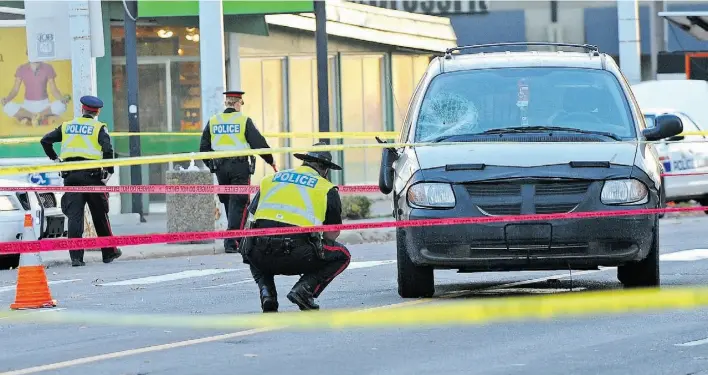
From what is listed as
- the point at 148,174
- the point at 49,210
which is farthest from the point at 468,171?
the point at 148,174

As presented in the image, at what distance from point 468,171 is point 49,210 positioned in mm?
8266

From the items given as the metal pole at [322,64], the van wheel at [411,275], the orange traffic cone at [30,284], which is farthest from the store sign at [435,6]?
the van wheel at [411,275]

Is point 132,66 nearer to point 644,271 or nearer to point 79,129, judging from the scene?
point 79,129

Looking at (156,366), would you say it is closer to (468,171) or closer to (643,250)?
(468,171)

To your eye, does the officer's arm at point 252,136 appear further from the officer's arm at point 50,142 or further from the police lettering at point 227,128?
the officer's arm at point 50,142

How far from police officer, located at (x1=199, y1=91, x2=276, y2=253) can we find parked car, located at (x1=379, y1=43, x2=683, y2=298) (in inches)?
212

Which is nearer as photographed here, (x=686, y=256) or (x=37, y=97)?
(x=686, y=256)

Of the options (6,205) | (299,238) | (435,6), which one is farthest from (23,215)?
(435,6)

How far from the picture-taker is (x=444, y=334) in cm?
1020

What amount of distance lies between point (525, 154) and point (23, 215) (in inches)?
295

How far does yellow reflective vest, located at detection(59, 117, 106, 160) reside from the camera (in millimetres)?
17609

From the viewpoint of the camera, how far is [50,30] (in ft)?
68.3

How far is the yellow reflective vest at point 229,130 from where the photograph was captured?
18.1 m

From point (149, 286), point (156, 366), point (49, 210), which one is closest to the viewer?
point (156, 366)
